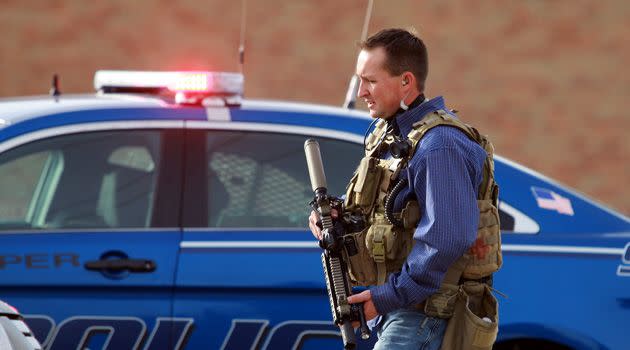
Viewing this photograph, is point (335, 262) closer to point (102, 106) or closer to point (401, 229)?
point (401, 229)

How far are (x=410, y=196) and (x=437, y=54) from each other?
1169 centimetres

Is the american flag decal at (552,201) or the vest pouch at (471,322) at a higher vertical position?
the american flag decal at (552,201)

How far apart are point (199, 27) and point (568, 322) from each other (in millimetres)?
10789

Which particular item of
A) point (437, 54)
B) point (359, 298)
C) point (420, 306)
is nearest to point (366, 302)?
point (359, 298)

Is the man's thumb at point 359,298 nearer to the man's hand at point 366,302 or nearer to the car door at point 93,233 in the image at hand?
the man's hand at point 366,302

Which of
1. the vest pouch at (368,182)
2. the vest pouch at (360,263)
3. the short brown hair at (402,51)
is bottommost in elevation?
the vest pouch at (360,263)

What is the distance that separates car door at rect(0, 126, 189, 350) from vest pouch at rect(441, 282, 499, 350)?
1.19 m

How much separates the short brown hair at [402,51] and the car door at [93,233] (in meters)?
1.27

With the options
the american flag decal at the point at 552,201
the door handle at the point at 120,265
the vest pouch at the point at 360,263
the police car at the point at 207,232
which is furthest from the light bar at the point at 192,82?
the vest pouch at the point at 360,263

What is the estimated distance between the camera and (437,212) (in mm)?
3598

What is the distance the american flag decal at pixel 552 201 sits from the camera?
16.1 feet

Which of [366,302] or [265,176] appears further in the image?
[265,176]

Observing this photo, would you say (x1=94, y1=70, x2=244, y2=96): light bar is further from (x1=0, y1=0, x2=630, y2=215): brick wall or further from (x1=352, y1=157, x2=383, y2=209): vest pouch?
(x1=0, y1=0, x2=630, y2=215): brick wall

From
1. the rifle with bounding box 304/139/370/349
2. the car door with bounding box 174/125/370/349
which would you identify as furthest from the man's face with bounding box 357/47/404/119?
the car door with bounding box 174/125/370/349
